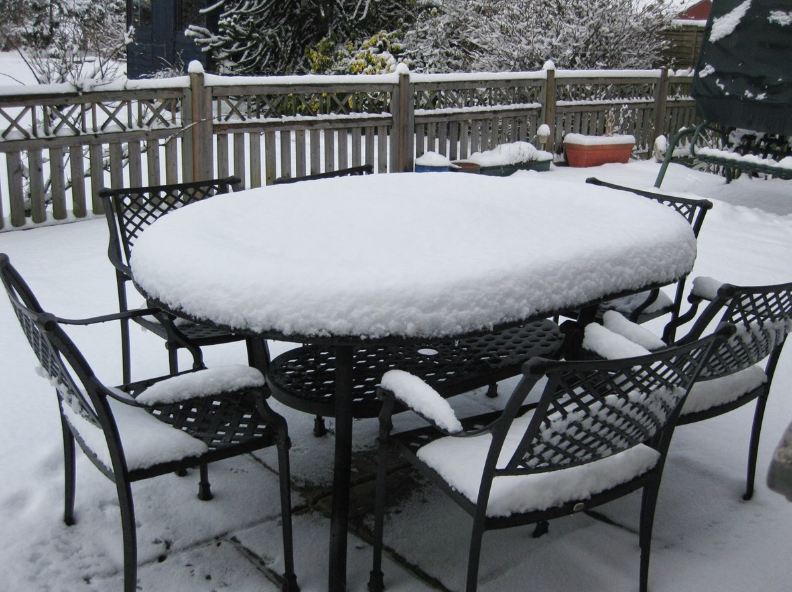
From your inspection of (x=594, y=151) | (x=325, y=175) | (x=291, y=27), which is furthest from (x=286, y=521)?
(x=291, y=27)

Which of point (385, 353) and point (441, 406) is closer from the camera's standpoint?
point (441, 406)

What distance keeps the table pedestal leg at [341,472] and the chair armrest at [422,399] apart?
0.20m

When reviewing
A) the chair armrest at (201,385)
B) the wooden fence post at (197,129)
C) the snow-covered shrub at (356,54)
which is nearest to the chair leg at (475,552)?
the chair armrest at (201,385)

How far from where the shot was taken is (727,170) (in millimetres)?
8789

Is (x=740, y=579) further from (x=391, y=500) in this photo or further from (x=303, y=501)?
Result: (x=303, y=501)

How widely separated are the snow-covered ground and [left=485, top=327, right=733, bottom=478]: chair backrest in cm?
57

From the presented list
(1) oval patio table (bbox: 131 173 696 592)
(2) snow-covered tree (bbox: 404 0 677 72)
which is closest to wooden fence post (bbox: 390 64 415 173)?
(2) snow-covered tree (bbox: 404 0 677 72)

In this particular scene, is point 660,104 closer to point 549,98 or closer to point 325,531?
point 549,98

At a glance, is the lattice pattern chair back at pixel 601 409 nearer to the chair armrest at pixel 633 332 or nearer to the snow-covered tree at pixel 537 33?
the chair armrest at pixel 633 332

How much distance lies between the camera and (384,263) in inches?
87.6

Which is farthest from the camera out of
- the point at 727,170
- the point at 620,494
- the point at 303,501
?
the point at 727,170

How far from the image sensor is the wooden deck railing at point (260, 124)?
237 inches

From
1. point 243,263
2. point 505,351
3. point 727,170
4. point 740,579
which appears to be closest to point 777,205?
point 727,170

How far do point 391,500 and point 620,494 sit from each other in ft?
3.07
